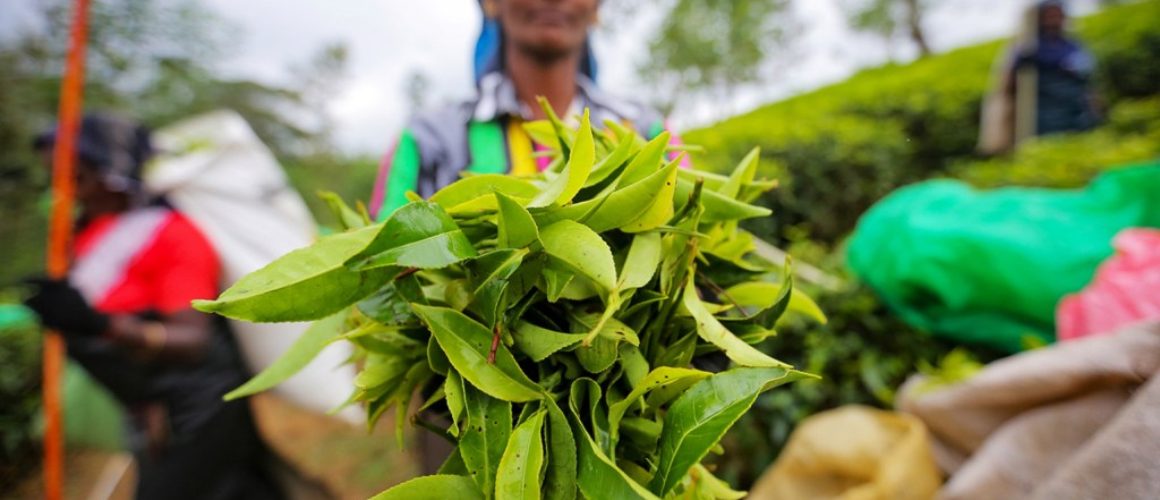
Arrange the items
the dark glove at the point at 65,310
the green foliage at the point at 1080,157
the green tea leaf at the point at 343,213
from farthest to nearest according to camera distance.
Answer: the green foliage at the point at 1080,157
the dark glove at the point at 65,310
the green tea leaf at the point at 343,213

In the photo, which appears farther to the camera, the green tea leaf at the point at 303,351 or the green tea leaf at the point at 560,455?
the green tea leaf at the point at 303,351

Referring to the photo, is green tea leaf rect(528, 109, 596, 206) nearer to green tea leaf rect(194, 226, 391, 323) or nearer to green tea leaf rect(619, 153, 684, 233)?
green tea leaf rect(619, 153, 684, 233)

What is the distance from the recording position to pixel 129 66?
7.14 m

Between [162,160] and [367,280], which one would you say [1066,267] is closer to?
[367,280]

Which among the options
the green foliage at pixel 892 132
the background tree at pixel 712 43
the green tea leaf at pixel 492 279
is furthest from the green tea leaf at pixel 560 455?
the background tree at pixel 712 43

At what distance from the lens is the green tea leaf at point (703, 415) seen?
0.57m

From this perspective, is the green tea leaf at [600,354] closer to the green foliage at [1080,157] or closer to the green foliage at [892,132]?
the green foliage at [1080,157]

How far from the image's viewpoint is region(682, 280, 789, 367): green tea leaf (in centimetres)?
62

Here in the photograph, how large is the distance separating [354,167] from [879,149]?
12.8 m

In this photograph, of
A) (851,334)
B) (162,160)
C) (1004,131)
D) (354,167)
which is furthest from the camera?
(354,167)

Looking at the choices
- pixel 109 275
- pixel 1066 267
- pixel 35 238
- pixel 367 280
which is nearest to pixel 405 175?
pixel 367 280

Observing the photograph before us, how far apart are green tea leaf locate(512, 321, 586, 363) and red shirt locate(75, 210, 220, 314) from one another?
74.1 inches

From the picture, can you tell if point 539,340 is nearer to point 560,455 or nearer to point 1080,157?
point 560,455

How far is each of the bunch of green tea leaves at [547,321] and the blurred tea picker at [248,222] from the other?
1.74 metres
